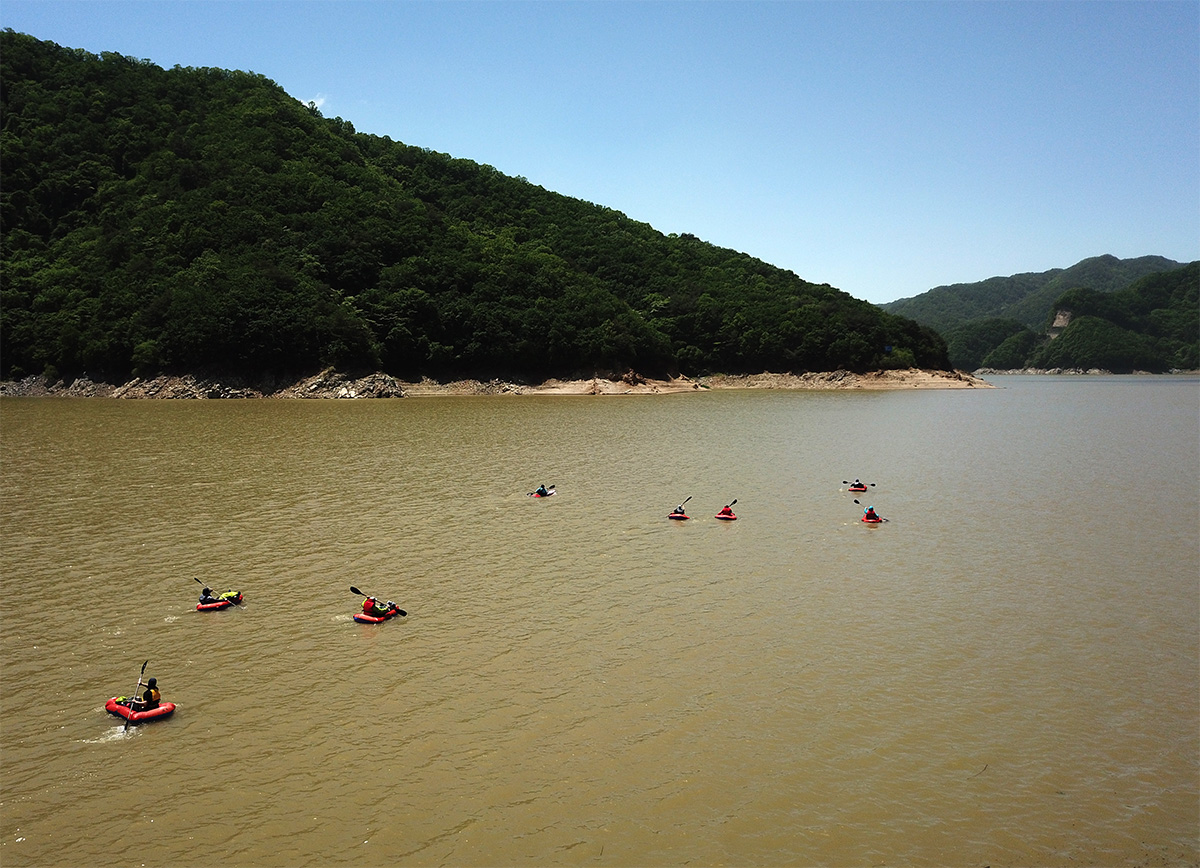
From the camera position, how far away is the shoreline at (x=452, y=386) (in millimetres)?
83812

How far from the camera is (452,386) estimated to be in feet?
328

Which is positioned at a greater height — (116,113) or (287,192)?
(116,113)

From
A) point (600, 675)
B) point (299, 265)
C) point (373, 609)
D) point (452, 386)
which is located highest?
point (299, 265)

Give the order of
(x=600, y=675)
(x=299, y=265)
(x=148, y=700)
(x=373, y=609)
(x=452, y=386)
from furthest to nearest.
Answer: (x=299, y=265)
(x=452, y=386)
(x=373, y=609)
(x=600, y=675)
(x=148, y=700)

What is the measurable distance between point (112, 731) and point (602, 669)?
799 centimetres

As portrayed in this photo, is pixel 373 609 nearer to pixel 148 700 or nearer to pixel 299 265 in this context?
pixel 148 700

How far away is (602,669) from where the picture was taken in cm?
1422

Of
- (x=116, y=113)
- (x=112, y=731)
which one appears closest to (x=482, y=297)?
(x=116, y=113)

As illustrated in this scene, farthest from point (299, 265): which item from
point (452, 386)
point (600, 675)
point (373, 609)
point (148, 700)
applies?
point (600, 675)

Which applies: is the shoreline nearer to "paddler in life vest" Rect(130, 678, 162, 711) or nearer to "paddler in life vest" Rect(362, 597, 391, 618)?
"paddler in life vest" Rect(362, 597, 391, 618)

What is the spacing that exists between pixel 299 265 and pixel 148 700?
97735 mm

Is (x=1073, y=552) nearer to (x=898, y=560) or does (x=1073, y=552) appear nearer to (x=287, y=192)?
(x=898, y=560)

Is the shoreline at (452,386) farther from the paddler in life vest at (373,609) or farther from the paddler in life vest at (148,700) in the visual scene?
the paddler in life vest at (148,700)

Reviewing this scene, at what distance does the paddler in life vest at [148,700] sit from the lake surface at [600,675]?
319 millimetres
